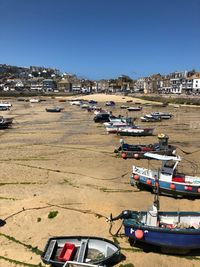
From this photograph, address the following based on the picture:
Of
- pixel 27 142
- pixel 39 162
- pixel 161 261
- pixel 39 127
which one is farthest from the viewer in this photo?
pixel 39 127

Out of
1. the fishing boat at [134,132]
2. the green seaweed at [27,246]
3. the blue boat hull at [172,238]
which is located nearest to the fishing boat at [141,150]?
the fishing boat at [134,132]

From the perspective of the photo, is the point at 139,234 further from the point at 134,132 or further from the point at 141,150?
the point at 134,132

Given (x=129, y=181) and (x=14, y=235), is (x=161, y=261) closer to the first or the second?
(x=14, y=235)

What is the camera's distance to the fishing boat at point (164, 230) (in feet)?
39.9

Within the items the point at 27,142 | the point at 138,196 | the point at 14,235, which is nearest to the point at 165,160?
the point at 138,196

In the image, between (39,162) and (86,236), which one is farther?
(39,162)

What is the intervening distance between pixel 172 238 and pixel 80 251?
3.29m

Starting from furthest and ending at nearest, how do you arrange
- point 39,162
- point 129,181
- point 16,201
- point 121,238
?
Result: point 39,162 < point 129,181 < point 16,201 < point 121,238

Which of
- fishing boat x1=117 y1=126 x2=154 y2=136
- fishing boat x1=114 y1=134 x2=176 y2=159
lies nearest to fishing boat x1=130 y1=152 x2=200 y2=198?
fishing boat x1=114 y1=134 x2=176 y2=159

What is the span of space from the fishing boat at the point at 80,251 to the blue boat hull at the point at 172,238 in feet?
4.16

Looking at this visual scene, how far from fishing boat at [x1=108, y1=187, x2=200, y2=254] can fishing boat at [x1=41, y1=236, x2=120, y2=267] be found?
3.52 ft

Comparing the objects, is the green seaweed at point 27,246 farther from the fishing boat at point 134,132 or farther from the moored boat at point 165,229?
the fishing boat at point 134,132

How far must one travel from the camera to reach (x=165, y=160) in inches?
706

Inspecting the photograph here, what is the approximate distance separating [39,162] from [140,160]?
755 centimetres
